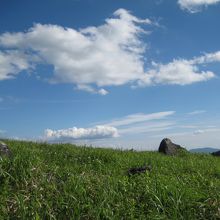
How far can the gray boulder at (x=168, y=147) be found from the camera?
27531 mm

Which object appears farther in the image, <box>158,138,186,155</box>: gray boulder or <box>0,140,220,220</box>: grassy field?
<box>158,138,186,155</box>: gray boulder

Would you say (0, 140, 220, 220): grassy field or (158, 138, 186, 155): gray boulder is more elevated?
(158, 138, 186, 155): gray boulder

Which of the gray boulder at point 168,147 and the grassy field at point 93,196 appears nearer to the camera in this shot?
the grassy field at point 93,196

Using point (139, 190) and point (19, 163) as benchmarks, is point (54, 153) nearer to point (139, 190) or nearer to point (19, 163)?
point (19, 163)

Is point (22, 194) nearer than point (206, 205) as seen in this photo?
No

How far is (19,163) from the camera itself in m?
13.4

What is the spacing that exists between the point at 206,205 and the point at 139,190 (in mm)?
1977

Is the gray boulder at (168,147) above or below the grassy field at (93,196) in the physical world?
above

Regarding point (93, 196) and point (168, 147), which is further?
point (168, 147)

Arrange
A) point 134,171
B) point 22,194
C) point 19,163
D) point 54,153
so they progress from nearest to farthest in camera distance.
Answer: point 22,194 < point 19,163 < point 134,171 < point 54,153

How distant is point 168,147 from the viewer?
91.9 ft

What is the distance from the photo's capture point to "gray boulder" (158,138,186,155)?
2753 centimetres

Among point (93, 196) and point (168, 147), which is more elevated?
point (168, 147)

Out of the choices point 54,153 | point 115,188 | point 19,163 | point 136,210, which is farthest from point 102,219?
point 54,153
